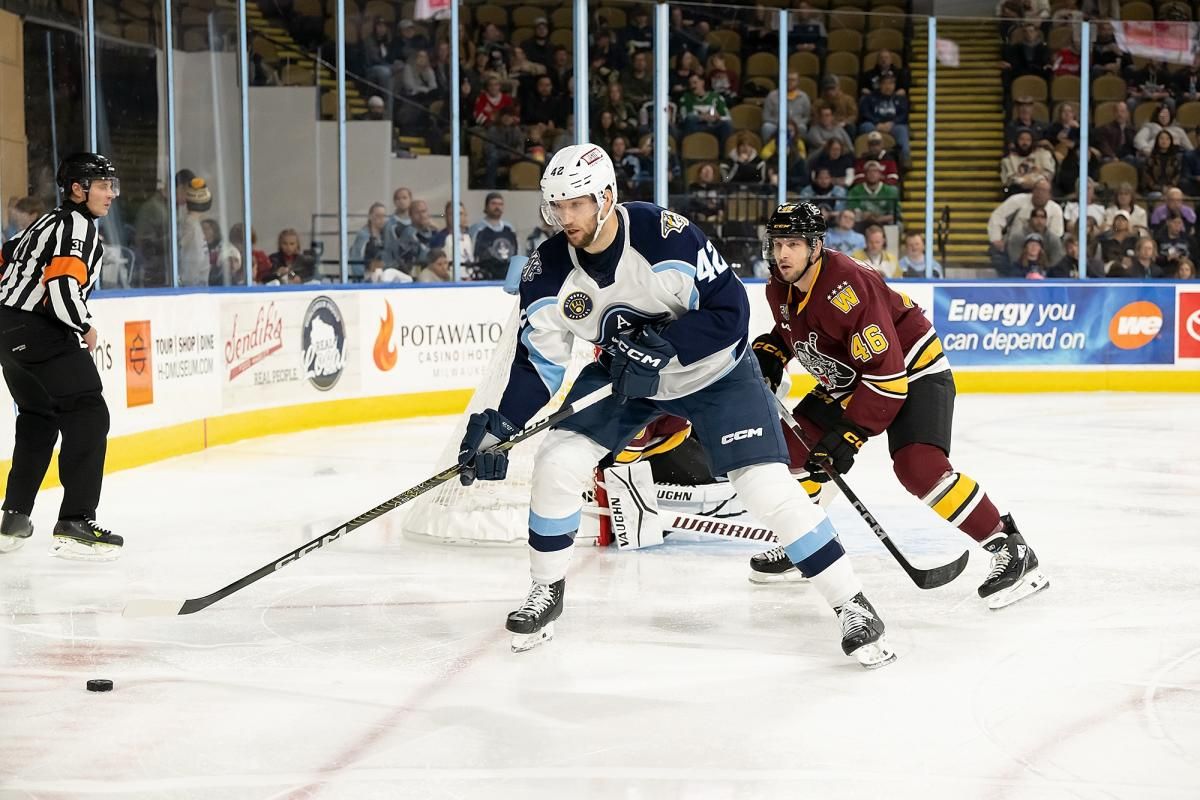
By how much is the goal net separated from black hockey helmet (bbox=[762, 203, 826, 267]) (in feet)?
3.67

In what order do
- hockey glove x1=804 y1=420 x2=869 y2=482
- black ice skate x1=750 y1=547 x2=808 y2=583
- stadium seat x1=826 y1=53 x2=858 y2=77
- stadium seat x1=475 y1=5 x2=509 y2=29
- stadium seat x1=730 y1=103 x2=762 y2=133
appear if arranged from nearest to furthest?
hockey glove x1=804 y1=420 x2=869 y2=482 → black ice skate x1=750 y1=547 x2=808 y2=583 → stadium seat x1=475 y1=5 x2=509 y2=29 → stadium seat x1=730 y1=103 x2=762 y2=133 → stadium seat x1=826 y1=53 x2=858 y2=77

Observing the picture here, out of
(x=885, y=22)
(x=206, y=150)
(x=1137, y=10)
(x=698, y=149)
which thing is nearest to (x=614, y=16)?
(x=698, y=149)

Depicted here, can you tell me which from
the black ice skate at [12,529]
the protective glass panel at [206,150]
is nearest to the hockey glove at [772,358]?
the black ice skate at [12,529]

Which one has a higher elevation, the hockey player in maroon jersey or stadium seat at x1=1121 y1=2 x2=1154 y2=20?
stadium seat at x1=1121 y1=2 x2=1154 y2=20

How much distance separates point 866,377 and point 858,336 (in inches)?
5.1

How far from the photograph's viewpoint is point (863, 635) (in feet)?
10.6

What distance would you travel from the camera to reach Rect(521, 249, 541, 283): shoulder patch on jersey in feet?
10.7

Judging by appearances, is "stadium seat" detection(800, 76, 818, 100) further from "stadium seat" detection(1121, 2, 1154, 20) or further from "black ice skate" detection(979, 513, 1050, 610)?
"black ice skate" detection(979, 513, 1050, 610)

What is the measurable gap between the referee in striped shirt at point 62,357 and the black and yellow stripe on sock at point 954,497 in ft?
7.78

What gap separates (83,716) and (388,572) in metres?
1.45

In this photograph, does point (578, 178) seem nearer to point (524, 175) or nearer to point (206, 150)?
point (206, 150)

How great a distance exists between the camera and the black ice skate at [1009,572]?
3.79 metres

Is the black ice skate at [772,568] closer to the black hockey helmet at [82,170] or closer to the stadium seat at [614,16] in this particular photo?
the black hockey helmet at [82,170]

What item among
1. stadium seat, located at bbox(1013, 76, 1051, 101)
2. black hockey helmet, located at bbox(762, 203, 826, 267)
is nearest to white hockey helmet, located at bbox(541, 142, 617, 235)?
black hockey helmet, located at bbox(762, 203, 826, 267)
